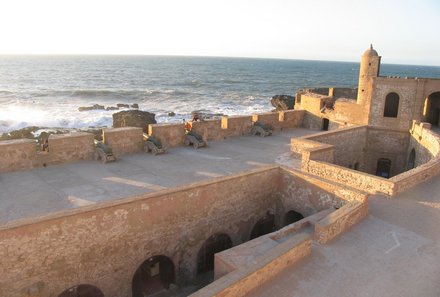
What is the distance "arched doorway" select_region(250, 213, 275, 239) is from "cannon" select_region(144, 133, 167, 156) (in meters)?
4.73

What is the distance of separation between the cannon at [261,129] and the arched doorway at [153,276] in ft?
29.5

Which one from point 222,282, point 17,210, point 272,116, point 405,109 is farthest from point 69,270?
point 405,109

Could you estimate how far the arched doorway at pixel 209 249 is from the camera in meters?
11.5

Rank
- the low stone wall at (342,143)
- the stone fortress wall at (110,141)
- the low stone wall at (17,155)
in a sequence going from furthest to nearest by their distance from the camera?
the low stone wall at (342,143)
the stone fortress wall at (110,141)
the low stone wall at (17,155)

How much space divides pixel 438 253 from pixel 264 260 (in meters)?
4.14

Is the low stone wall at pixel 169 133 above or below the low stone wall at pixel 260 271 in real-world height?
above

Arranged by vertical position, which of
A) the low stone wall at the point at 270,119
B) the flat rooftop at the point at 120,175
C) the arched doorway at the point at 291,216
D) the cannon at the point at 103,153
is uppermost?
the low stone wall at the point at 270,119

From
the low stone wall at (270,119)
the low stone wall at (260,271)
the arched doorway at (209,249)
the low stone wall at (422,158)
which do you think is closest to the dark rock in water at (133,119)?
the low stone wall at (270,119)

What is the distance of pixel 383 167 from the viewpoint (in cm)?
1800

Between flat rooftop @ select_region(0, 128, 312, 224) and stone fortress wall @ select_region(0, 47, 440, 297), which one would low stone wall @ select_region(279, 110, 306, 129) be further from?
flat rooftop @ select_region(0, 128, 312, 224)

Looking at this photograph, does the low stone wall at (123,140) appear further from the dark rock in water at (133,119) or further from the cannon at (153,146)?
the dark rock in water at (133,119)

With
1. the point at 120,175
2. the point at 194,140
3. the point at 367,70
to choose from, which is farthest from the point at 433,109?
the point at 120,175

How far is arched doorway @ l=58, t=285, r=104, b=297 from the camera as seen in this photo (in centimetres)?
921

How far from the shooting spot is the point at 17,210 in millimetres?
9414
